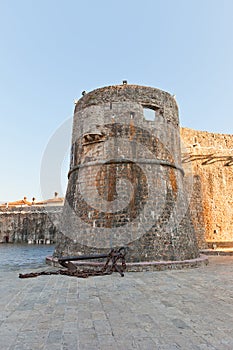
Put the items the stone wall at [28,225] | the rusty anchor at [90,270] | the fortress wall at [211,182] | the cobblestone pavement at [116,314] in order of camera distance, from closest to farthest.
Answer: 1. the cobblestone pavement at [116,314]
2. the rusty anchor at [90,270]
3. the fortress wall at [211,182]
4. the stone wall at [28,225]

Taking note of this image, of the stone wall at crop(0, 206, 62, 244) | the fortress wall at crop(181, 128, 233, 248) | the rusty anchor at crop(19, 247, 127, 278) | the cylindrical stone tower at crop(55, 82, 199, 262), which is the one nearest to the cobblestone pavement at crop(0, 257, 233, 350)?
the rusty anchor at crop(19, 247, 127, 278)

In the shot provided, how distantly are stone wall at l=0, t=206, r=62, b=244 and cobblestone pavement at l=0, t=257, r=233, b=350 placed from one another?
3018 centimetres

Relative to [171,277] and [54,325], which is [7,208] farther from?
[54,325]

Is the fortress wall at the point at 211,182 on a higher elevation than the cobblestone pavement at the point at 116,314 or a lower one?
higher

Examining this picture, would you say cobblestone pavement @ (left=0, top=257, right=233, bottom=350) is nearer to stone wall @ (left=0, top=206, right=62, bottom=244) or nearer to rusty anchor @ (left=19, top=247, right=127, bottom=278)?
rusty anchor @ (left=19, top=247, right=127, bottom=278)

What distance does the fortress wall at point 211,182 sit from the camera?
18344 millimetres

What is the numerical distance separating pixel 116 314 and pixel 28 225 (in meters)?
34.7

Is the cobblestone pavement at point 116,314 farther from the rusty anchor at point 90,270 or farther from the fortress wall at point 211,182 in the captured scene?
the fortress wall at point 211,182

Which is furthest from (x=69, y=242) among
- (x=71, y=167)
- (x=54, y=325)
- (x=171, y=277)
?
(x=54, y=325)

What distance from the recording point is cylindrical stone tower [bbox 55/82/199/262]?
9.41m

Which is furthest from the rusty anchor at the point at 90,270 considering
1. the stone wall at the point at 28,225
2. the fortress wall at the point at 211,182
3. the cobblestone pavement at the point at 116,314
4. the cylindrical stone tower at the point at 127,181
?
the stone wall at the point at 28,225

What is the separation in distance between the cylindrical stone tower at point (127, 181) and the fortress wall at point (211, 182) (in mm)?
7742

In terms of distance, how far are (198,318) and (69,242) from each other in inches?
266

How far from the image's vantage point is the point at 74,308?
4.48m
